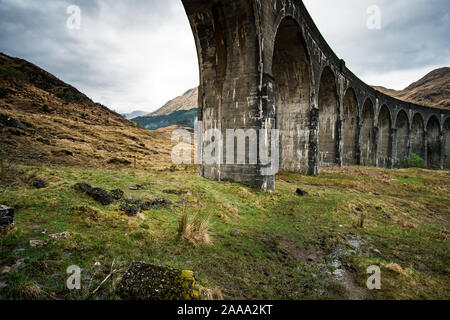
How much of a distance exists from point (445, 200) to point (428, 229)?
5.38 m

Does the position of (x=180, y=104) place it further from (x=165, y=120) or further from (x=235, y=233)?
(x=235, y=233)

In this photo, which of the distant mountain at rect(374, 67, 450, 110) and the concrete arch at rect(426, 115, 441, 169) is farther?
the distant mountain at rect(374, 67, 450, 110)

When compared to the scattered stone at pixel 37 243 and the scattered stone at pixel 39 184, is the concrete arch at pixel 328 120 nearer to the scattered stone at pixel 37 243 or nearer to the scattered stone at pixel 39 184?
the scattered stone at pixel 39 184

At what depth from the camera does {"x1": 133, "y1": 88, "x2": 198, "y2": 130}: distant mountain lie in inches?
2511

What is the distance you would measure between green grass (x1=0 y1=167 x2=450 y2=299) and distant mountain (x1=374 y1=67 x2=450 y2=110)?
185 feet

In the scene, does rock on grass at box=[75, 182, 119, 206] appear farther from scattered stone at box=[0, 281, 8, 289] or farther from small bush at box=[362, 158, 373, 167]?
small bush at box=[362, 158, 373, 167]

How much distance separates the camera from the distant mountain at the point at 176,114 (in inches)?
2511

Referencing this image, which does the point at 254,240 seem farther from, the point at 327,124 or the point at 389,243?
the point at 327,124

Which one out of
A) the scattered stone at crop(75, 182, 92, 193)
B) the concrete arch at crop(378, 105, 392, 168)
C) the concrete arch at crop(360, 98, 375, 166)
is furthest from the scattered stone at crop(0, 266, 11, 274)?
the concrete arch at crop(378, 105, 392, 168)

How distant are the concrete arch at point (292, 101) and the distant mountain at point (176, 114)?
4187 cm

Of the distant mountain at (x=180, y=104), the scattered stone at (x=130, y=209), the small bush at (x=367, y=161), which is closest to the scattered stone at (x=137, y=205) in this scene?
the scattered stone at (x=130, y=209)

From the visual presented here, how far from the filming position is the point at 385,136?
28328 mm

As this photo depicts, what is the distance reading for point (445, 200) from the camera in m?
9.07
